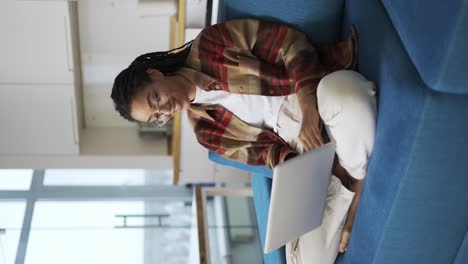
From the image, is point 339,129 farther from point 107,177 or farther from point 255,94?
point 107,177

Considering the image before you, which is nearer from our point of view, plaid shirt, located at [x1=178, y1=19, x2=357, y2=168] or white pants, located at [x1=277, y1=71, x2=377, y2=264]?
white pants, located at [x1=277, y1=71, x2=377, y2=264]

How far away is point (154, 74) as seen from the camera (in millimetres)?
1687

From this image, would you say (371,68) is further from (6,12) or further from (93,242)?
(6,12)

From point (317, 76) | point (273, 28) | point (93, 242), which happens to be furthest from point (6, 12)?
point (317, 76)

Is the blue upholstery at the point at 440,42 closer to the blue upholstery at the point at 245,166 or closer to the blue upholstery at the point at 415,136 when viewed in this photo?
the blue upholstery at the point at 415,136

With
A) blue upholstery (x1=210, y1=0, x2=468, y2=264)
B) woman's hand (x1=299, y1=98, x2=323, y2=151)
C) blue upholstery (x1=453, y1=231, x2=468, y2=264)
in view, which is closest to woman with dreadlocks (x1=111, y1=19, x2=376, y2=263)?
woman's hand (x1=299, y1=98, x2=323, y2=151)

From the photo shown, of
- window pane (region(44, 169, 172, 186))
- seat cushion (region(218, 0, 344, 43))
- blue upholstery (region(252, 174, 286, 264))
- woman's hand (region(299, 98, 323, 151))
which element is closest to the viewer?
woman's hand (region(299, 98, 323, 151))

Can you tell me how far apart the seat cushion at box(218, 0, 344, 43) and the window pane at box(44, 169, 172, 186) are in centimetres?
161

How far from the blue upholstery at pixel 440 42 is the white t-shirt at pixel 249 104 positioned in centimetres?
59

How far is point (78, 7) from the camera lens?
2893mm

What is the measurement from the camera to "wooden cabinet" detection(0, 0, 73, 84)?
262cm

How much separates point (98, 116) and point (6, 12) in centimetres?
83

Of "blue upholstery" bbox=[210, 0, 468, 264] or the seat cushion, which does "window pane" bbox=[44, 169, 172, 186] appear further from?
"blue upholstery" bbox=[210, 0, 468, 264]

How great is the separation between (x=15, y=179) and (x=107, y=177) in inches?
18.9
